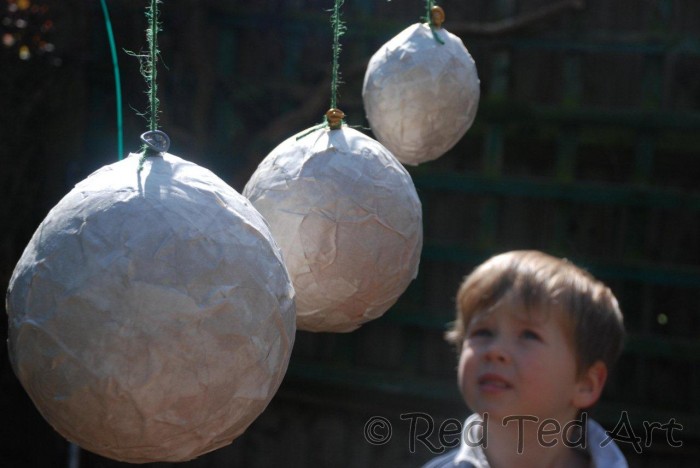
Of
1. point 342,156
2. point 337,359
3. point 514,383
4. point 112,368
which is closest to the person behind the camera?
point 112,368

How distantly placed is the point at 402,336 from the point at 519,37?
0.94 m

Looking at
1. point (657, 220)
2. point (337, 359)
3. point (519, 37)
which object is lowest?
point (337, 359)

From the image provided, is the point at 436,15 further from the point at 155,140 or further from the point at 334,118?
the point at 155,140

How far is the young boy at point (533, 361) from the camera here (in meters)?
0.93

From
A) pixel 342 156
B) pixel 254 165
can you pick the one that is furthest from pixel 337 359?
pixel 342 156

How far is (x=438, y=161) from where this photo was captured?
2.39 m

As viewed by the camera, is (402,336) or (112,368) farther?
(402,336)

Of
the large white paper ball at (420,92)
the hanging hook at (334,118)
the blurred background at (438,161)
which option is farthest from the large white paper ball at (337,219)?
the blurred background at (438,161)

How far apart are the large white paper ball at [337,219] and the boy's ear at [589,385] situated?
0.29 metres

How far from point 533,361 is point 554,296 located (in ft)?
0.27

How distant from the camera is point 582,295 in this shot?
980 mm

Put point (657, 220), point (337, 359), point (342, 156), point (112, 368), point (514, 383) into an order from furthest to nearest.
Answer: point (337, 359), point (657, 220), point (514, 383), point (342, 156), point (112, 368)

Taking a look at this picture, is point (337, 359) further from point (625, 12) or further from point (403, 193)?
point (403, 193)

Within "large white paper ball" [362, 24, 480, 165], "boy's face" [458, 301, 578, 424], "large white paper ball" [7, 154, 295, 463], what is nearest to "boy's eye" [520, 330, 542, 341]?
"boy's face" [458, 301, 578, 424]
